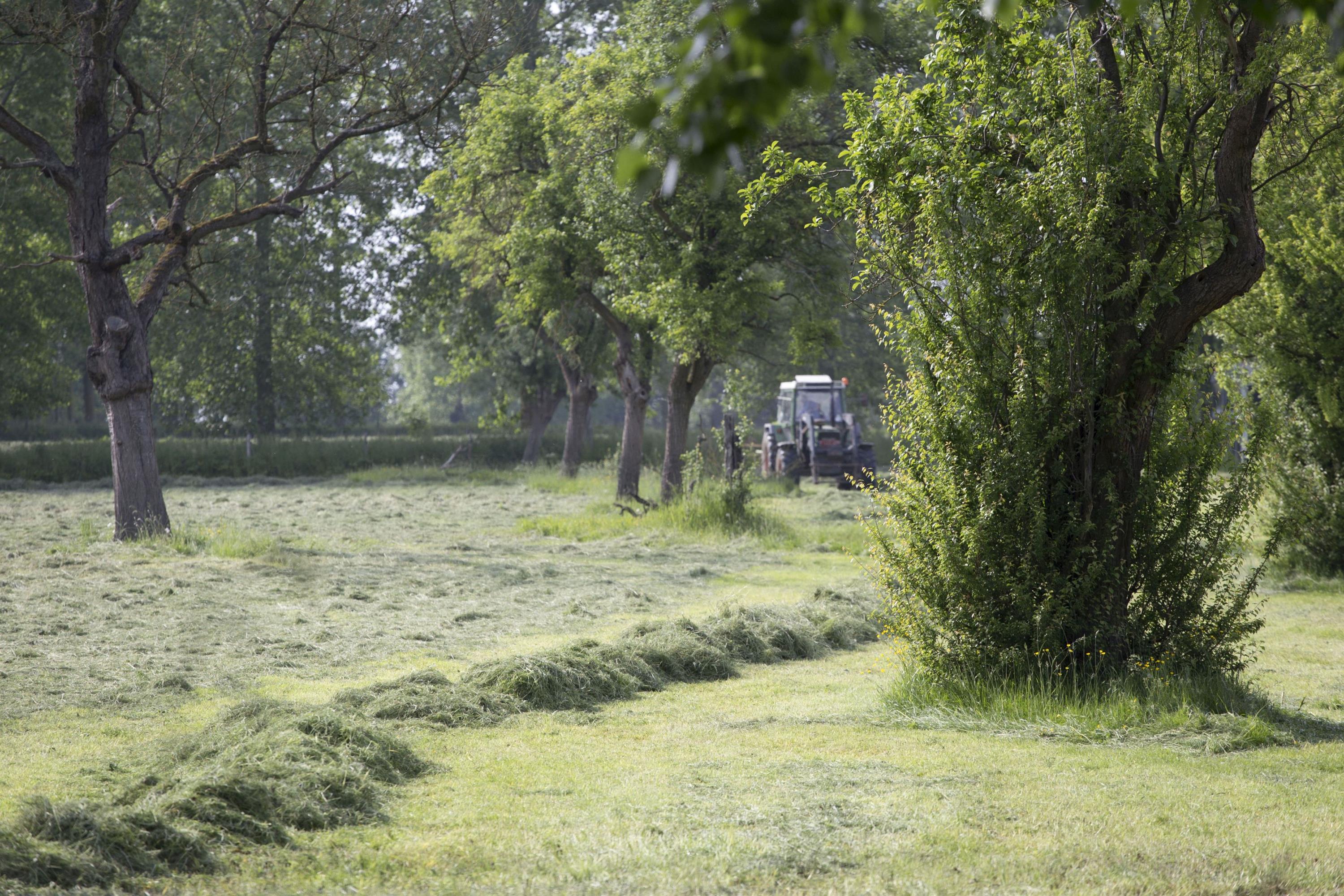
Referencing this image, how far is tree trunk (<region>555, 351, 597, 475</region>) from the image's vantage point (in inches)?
1259

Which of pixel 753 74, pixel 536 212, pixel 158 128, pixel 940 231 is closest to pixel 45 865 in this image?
pixel 753 74

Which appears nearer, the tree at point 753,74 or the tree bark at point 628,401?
the tree at point 753,74

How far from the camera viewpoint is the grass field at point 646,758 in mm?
4629

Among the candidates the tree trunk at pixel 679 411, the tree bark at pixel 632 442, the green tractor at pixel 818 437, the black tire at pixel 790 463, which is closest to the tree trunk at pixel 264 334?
the green tractor at pixel 818 437

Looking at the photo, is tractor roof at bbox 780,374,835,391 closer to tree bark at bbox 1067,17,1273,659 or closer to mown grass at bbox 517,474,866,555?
mown grass at bbox 517,474,866,555

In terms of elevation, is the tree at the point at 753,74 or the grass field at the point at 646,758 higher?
the tree at the point at 753,74

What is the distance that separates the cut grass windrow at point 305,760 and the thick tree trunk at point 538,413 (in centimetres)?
3019

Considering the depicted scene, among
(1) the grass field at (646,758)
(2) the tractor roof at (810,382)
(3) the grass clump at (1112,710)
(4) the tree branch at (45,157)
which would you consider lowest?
(1) the grass field at (646,758)

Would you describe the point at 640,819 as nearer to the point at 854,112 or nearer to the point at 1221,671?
the point at 1221,671

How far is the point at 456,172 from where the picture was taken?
86.5ft

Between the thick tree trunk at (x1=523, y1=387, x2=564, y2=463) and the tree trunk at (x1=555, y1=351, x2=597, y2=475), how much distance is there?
599cm

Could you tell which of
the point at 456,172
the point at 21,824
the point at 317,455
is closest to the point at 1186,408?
the point at 21,824

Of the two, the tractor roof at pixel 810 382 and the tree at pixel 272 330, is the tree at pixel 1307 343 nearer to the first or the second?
the tractor roof at pixel 810 382

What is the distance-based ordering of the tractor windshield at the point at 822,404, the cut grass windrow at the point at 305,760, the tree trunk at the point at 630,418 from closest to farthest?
the cut grass windrow at the point at 305,760
the tree trunk at the point at 630,418
the tractor windshield at the point at 822,404
